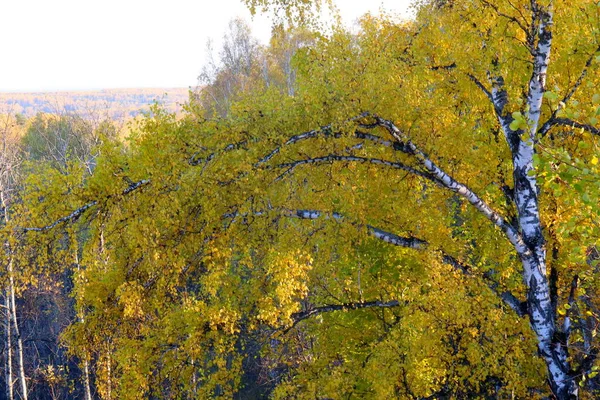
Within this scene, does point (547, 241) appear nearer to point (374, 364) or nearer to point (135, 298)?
point (374, 364)

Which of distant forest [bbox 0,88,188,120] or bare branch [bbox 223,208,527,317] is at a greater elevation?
distant forest [bbox 0,88,188,120]

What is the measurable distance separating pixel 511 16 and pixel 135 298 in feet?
19.2

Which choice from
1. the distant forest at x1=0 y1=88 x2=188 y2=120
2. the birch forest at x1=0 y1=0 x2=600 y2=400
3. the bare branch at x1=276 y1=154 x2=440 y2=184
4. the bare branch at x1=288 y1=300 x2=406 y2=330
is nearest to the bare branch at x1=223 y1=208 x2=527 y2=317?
the birch forest at x1=0 y1=0 x2=600 y2=400

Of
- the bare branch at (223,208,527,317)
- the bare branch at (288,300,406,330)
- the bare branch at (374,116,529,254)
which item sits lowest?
the bare branch at (288,300,406,330)

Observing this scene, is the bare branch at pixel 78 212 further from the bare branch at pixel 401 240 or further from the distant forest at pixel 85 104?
the bare branch at pixel 401 240

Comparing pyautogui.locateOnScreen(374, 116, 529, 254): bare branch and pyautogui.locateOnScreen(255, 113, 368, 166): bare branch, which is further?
pyautogui.locateOnScreen(374, 116, 529, 254): bare branch

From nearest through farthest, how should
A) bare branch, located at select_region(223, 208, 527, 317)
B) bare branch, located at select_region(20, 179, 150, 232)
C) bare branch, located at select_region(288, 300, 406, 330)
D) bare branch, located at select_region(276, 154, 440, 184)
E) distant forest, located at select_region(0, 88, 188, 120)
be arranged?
bare branch, located at select_region(20, 179, 150, 232) → bare branch, located at select_region(276, 154, 440, 184) → bare branch, located at select_region(223, 208, 527, 317) → bare branch, located at select_region(288, 300, 406, 330) → distant forest, located at select_region(0, 88, 188, 120)

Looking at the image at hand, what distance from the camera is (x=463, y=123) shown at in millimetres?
7379

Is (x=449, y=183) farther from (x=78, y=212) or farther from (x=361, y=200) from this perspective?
(x=78, y=212)

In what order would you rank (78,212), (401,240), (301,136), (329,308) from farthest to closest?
(329,308) → (401,240) → (301,136) → (78,212)

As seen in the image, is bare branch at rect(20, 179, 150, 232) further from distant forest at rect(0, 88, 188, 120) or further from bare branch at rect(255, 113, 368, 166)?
bare branch at rect(255, 113, 368, 166)

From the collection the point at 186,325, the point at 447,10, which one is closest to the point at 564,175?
the point at 447,10

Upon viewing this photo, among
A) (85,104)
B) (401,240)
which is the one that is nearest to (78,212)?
(401,240)

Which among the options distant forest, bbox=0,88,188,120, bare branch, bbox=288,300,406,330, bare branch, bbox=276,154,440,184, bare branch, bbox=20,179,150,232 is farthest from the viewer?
distant forest, bbox=0,88,188,120
